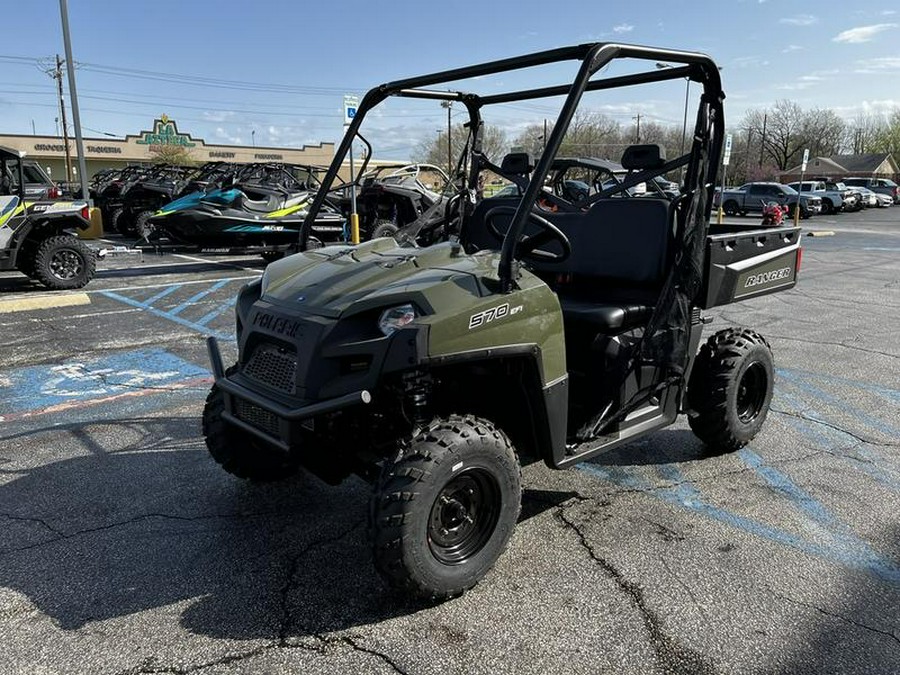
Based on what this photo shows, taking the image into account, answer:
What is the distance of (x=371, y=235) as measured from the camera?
42.2 feet

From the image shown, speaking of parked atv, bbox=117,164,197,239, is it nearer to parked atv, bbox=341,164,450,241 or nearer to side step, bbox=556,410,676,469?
parked atv, bbox=341,164,450,241

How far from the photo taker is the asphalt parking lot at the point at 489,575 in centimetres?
246

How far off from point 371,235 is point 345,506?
9.75 metres

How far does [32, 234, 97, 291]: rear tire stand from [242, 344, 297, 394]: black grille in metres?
8.19

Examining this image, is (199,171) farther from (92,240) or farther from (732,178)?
(732,178)

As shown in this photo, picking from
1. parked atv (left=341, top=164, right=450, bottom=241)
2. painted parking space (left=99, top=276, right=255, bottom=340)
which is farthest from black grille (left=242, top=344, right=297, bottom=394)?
parked atv (left=341, top=164, right=450, bottom=241)

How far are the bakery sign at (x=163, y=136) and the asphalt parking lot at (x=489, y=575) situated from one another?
58.0 metres

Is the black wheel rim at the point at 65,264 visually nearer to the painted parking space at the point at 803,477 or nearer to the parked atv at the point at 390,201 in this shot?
the parked atv at the point at 390,201

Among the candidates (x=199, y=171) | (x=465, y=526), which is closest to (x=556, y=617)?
(x=465, y=526)

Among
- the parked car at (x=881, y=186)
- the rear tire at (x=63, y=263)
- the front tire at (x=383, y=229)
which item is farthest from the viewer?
the parked car at (x=881, y=186)

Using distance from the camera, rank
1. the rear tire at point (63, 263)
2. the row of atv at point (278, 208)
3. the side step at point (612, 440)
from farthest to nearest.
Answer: the row of atv at point (278, 208) → the rear tire at point (63, 263) → the side step at point (612, 440)

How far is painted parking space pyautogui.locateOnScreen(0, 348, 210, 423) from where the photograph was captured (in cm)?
504

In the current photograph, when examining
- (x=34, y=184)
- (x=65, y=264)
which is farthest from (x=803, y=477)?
(x=34, y=184)

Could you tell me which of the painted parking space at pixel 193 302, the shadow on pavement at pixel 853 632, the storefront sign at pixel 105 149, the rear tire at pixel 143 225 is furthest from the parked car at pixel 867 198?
the storefront sign at pixel 105 149
